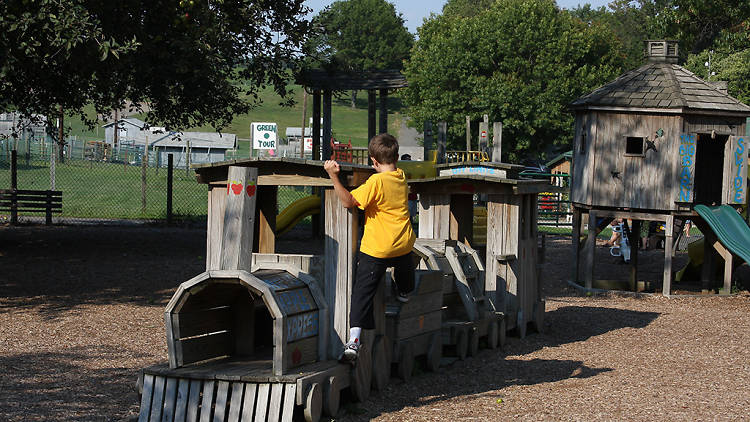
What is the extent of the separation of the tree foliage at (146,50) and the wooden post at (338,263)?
571 cm

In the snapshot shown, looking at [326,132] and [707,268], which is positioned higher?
[326,132]

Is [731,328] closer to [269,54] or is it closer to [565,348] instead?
[565,348]

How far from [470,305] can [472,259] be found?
674 mm

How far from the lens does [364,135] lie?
3792 inches

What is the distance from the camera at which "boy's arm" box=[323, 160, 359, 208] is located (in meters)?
7.06

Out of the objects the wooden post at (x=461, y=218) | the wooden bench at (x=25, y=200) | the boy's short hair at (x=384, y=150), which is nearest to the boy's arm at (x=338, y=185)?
the boy's short hair at (x=384, y=150)

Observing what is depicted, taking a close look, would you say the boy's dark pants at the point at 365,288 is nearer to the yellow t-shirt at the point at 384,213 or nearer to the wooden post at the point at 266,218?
the yellow t-shirt at the point at 384,213

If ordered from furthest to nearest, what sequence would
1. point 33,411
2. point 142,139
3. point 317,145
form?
point 142,139, point 317,145, point 33,411

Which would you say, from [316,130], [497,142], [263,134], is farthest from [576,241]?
[263,134]

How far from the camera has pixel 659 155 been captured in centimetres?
1670

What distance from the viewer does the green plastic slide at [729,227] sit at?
1581 centimetres

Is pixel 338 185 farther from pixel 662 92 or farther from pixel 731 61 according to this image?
pixel 731 61

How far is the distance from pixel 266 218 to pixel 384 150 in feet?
4.32

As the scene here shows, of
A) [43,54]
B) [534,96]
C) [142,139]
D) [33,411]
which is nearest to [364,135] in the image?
[142,139]
